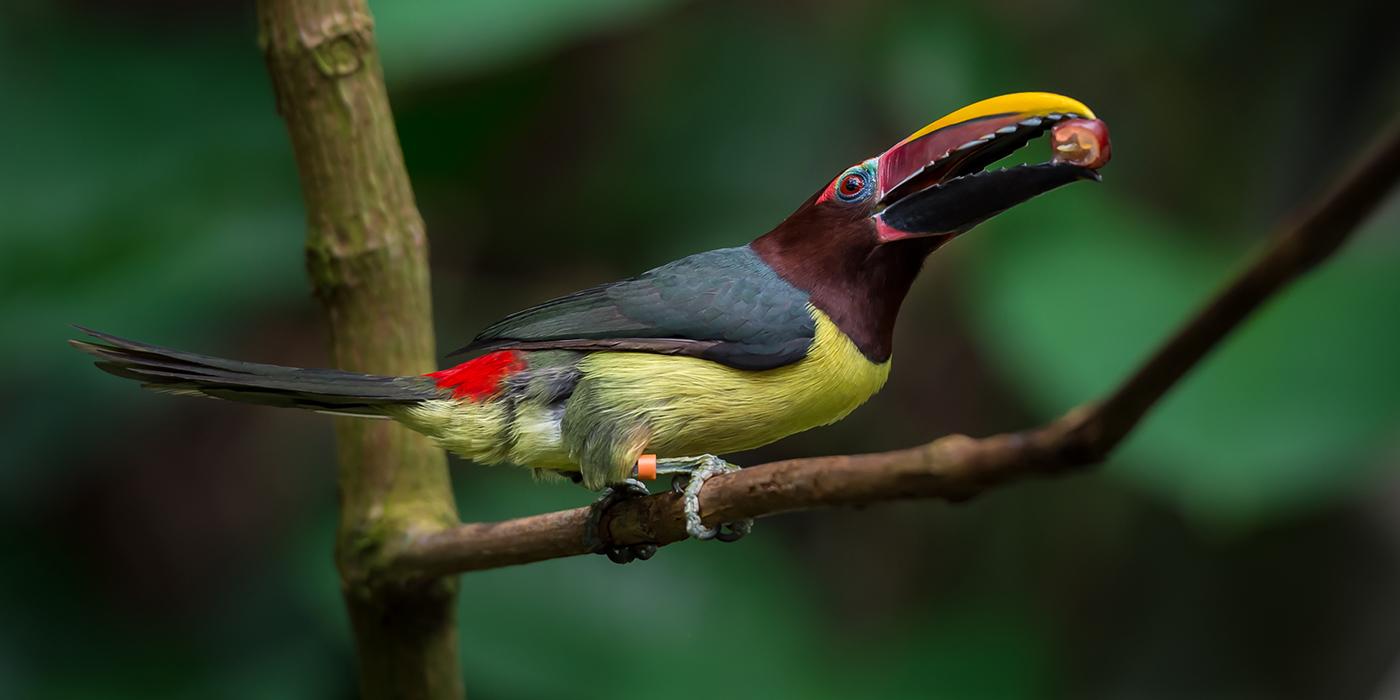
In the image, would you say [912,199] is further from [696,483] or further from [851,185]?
[696,483]

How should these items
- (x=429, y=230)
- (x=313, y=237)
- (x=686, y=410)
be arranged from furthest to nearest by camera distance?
(x=429, y=230) < (x=313, y=237) < (x=686, y=410)

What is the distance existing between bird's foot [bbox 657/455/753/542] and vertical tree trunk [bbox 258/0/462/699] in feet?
1.39

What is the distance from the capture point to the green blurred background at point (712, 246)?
2.68 meters

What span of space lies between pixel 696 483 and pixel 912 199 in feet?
1.15

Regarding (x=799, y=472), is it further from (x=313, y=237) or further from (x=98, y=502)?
(x=98, y=502)

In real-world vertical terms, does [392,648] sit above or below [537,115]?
below

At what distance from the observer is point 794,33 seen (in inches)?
143

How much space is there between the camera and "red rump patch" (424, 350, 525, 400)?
1549 millimetres

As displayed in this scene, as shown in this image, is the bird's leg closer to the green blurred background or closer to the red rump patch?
the red rump patch

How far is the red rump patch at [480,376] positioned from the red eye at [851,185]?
44cm

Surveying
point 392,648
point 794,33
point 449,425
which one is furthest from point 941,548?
point 449,425

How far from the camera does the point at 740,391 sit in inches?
56.9

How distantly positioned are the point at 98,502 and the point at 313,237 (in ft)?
6.76

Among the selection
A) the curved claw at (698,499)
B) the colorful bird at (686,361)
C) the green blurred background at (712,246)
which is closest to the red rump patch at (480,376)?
the colorful bird at (686,361)
